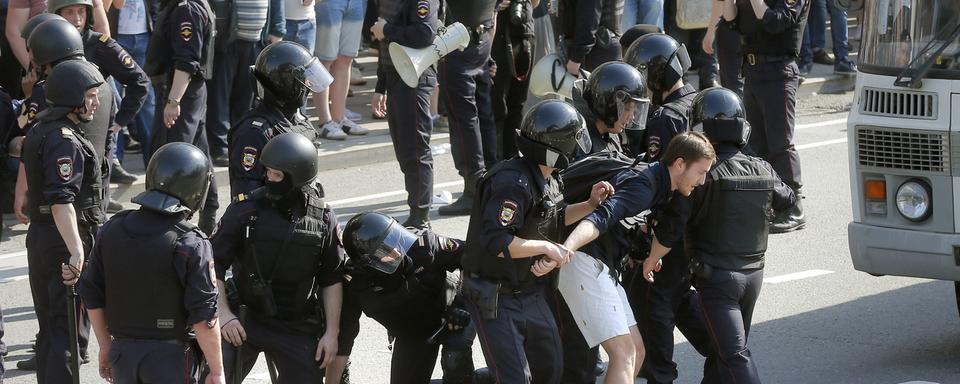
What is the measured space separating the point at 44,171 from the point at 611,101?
2.71 metres

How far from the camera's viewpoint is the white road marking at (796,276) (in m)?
9.38

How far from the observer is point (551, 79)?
32.9ft

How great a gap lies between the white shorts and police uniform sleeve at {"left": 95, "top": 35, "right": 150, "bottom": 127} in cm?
355

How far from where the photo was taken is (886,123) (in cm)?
752

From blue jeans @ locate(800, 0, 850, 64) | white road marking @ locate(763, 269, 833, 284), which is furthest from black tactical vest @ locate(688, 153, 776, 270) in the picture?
blue jeans @ locate(800, 0, 850, 64)

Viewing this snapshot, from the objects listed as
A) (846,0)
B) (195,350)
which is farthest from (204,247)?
(846,0)

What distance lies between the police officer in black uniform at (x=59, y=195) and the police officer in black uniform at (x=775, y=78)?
5083 mm

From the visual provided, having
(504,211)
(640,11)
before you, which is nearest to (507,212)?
(504,211)

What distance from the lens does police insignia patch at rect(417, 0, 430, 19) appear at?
391 inches

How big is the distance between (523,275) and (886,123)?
2.50 meters

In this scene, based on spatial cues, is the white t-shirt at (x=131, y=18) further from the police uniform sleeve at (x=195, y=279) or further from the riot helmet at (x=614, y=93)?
the police uniform sleeve at (x=195, y=279)

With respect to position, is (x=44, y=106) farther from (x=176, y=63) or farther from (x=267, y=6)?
(x=267, y=6)

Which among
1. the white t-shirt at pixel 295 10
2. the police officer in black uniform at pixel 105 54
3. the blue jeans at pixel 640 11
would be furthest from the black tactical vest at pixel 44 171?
the blue jeans at pixel 640 11

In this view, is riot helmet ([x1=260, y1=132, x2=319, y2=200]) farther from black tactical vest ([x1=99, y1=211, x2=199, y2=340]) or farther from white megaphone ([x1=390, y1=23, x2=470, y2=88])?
white megaphone ([x1=390, y1=23, x2=470, y2=88])
